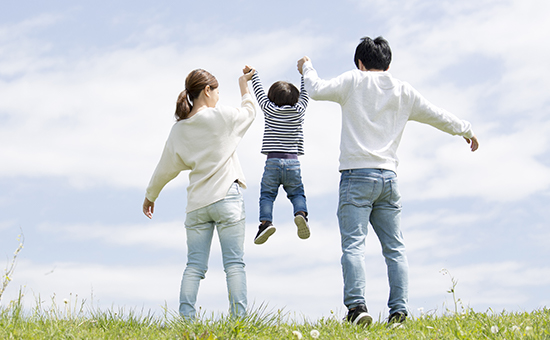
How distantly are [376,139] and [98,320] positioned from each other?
328 cm

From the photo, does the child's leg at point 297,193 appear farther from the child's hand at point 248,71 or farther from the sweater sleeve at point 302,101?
the child's hand at point 248,71

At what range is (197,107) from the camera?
5785 millimetres

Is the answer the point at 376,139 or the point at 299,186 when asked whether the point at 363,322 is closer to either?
the point at 376,139

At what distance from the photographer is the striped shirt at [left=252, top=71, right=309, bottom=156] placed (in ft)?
23.7

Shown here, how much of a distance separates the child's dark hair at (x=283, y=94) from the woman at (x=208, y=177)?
138cm

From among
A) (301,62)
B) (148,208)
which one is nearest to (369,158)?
(301,62)

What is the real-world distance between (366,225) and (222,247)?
1.43 metres

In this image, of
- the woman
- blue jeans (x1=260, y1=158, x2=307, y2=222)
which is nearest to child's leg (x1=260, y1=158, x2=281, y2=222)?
blue jeans (x1=260, y1=158, x2=307, y2=222)

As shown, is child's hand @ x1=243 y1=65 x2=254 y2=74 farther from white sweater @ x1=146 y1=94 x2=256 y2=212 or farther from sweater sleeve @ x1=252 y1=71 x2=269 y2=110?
white sweater @ x1=146 y1=94 x2=256 y2=212

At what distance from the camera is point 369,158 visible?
544 cm

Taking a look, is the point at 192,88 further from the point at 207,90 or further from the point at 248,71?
the point at 248,71

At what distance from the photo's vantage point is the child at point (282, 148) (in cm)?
722

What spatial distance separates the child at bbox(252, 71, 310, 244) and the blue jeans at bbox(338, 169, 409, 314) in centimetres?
167

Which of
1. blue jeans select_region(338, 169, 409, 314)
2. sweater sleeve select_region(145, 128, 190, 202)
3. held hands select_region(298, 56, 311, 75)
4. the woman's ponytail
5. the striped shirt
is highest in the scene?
held hands select_region(298, 56, 311, 75)
